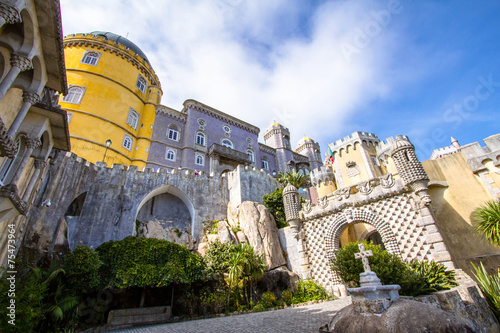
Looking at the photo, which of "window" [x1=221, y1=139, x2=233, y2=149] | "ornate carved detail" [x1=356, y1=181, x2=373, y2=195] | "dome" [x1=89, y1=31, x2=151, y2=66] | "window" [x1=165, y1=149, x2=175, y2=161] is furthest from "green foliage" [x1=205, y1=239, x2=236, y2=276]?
"dome" [x1=89, y1=31, x2=151, y2=66]

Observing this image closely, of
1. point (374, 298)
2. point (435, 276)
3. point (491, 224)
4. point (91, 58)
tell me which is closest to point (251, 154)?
point (91, 58)

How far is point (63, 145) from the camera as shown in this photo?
9781mm

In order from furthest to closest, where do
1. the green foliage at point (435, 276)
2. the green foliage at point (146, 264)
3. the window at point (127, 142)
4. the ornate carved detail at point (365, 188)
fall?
the window at point (127, 142) < the ornate carved detail at point (365, 188) < the green foliage at point (146, 264) < the green foliage at point (435, 276)

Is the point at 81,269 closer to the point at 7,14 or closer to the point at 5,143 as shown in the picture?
the point at 5,143

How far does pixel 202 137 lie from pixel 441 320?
2887 centimetres

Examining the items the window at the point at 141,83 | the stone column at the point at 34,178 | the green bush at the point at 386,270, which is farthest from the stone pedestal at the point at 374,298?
the window at the point at 141,83

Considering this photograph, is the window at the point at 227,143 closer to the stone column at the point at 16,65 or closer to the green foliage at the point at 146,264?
the green foliage at the point at 146,264

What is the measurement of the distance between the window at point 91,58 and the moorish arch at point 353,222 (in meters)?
30.3

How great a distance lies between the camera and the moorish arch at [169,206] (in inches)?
776

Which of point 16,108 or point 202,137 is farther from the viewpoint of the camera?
point 202,137

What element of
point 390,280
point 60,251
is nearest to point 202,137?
point 60,251

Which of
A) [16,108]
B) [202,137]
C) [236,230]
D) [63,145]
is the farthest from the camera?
[202,137]

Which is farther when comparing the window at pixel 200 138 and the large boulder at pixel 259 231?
the window at pixel 200 138

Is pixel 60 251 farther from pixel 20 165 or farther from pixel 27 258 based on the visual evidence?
pixel 20 165
